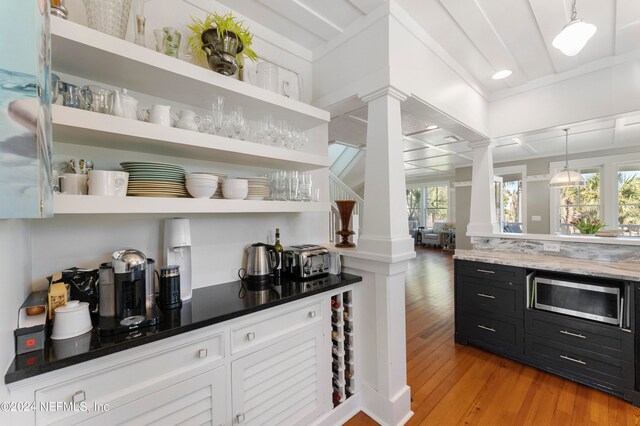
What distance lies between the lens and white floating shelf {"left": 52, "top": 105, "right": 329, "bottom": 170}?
104 cm

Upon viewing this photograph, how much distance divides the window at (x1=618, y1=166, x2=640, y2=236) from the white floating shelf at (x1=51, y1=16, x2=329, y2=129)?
660 cm

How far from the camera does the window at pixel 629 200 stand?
4.80 meters

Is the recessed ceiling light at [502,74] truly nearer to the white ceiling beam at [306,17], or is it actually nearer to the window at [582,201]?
the white ceiling beam at [306,17]

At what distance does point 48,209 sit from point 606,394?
3437 mm

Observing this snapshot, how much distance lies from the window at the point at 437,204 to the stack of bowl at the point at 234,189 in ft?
30.1

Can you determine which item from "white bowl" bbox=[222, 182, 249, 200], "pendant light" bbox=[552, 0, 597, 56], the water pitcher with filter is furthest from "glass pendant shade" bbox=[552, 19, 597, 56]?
the water pitcher with filter

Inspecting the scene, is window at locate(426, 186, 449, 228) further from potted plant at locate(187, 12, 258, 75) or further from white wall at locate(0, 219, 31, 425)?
white wall at locate(0, 219, 31, 425)

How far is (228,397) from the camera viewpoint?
126 cm

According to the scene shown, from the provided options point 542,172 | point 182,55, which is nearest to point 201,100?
point 182,55

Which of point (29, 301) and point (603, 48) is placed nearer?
point (29, 301)

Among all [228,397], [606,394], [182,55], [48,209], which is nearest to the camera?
[48,209]

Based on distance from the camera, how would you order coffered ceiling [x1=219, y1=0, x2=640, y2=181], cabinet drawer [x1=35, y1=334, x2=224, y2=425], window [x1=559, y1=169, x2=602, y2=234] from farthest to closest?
window [x1=559, y1=169, x2=602, y2=234], coffered ceiling [x1=219, y1=0, x2=640, y2=181], cabinet drawer [x1=35, y1=334, x2=224, y2=425]

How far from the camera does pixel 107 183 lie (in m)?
1.11

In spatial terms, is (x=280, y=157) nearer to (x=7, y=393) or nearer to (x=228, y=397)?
(x=228, y=397)
